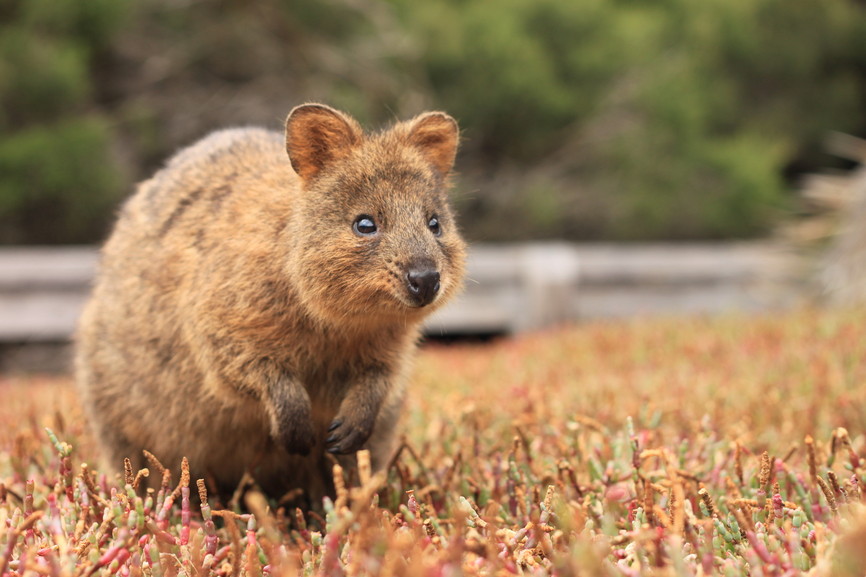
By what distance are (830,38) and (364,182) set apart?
12.8 m

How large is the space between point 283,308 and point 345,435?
0.50 m

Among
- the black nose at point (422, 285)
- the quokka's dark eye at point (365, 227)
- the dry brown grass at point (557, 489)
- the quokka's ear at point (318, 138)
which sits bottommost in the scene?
the dry brown grass at point (557, 489)

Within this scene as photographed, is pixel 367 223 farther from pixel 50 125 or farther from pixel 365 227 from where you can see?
pixel 50 125

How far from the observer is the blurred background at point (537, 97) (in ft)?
32.4

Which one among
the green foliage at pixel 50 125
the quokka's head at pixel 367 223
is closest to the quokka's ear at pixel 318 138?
the quokka's head at pixel 367 223

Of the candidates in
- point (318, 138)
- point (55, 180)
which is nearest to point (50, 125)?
point (55, 180)

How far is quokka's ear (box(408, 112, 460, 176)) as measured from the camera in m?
3.55

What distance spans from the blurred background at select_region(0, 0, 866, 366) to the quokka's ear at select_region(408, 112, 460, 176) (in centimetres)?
607

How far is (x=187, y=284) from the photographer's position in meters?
3.45

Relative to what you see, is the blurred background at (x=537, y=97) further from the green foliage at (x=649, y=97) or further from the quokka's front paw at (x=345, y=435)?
the quokka's front paw at (x=345, y=435)

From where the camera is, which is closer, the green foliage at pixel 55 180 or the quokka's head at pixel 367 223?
the quokka's head at pixel 367 223

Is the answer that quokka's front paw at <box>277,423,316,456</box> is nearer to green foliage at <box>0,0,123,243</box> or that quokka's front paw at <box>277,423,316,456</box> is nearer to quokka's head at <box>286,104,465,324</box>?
quokka's head at <box>286,104,465,324</box>

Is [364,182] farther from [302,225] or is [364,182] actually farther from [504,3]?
[504,3]

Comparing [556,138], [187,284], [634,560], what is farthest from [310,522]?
[556,138]
